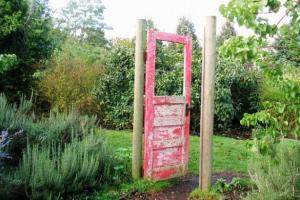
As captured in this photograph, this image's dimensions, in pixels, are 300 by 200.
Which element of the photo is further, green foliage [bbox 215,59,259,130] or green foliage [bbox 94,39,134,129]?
green foliage [bbox 215,59,259,130]

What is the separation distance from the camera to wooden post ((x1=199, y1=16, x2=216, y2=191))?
5133mm

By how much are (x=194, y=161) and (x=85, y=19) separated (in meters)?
34.9

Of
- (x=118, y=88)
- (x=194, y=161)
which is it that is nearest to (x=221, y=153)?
(x=194, y=161)

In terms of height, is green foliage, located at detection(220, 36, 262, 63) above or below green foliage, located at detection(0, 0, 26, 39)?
below

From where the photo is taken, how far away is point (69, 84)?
11016 mm

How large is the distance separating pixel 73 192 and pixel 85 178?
0.22 meters

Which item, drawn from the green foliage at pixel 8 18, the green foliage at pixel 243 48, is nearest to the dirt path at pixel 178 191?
the green foliage at pixel 243 48

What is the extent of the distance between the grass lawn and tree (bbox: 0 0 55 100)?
381cm

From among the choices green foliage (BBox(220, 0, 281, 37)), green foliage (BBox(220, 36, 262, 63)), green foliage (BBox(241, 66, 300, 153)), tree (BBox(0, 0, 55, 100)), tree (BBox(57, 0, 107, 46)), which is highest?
tree (BBox(57, 0, 107, 46))

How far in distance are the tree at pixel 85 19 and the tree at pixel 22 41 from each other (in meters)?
25.2

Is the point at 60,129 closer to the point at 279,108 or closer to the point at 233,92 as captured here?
the point at 279,108

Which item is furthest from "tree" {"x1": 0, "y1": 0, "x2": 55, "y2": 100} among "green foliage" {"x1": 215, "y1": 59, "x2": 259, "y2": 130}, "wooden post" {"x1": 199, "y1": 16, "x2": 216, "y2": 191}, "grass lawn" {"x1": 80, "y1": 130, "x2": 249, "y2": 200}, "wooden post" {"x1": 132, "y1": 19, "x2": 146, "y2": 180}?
"wooden post" {"x1": 199, "y1": 16, "x2": 216, "y2": 191}

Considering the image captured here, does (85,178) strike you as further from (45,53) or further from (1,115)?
(45,53)

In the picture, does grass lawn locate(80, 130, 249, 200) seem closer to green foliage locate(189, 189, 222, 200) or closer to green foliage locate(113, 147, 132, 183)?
green foliage locate(113, 147, 132, 183)
